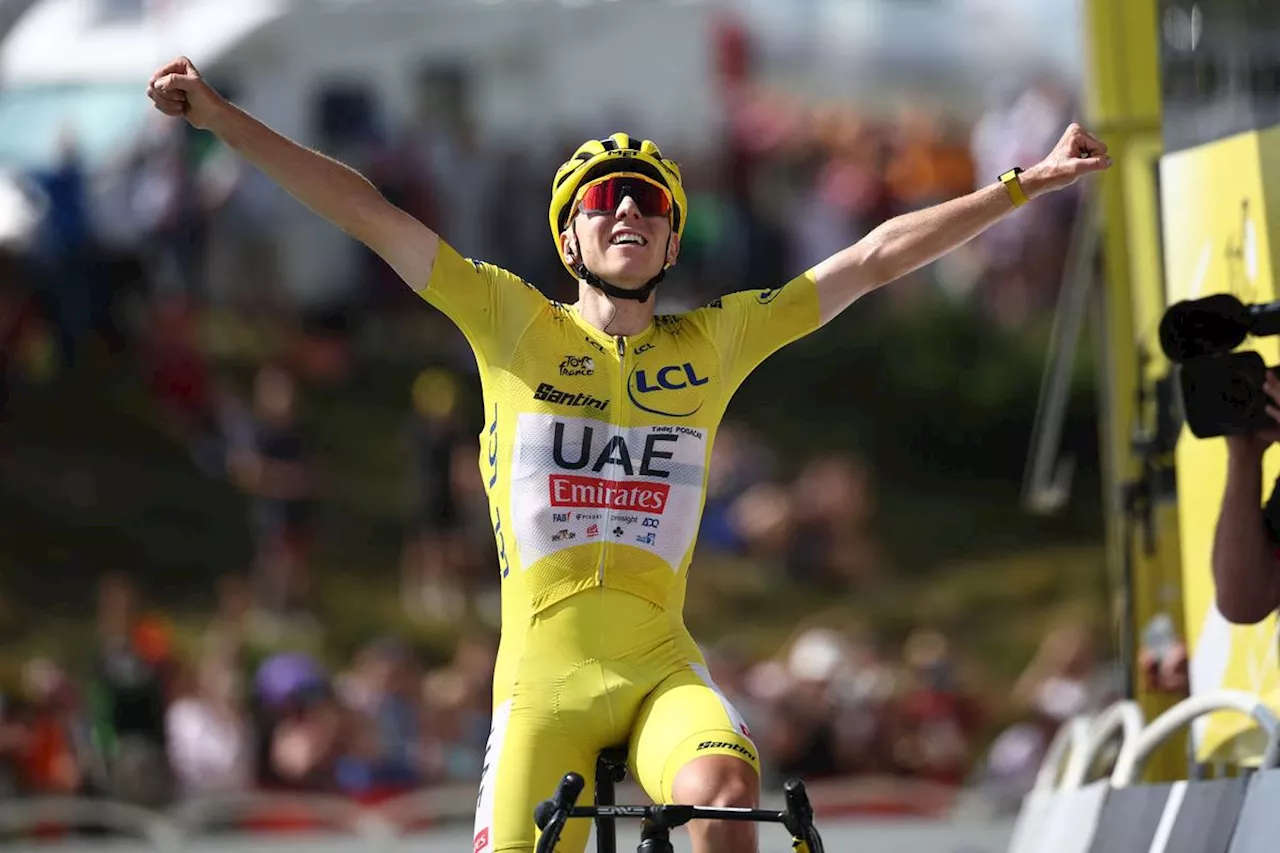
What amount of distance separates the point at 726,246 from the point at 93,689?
7647mm

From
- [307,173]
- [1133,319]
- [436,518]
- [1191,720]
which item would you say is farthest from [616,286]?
[436,518]

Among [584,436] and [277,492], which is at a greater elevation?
[277,492]

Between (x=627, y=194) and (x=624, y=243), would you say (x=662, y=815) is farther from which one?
(x=627, y=194)

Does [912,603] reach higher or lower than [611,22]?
lower

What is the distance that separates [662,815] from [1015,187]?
216cm

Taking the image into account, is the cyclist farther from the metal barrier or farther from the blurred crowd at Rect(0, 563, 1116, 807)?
the blurred crowd at Rect(0, 563, 1116, 807)

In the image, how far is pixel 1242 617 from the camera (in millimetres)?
7559

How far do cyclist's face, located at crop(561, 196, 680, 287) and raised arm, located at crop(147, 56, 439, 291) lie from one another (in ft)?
1.38

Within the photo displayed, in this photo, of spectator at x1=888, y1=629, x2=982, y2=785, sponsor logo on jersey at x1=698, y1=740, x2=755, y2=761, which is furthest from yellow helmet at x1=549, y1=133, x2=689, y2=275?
spectator at x1=888, y1=629, x2=982, y2=785

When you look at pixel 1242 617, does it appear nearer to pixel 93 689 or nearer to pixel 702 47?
pixel 93 689

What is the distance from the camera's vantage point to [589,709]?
19.5ft

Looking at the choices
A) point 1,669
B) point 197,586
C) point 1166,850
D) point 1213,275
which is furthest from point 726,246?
point 1166,850

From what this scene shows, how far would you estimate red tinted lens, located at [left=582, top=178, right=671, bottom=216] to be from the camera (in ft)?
20.6

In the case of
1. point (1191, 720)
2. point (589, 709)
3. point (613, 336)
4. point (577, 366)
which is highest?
point (613, 336)
